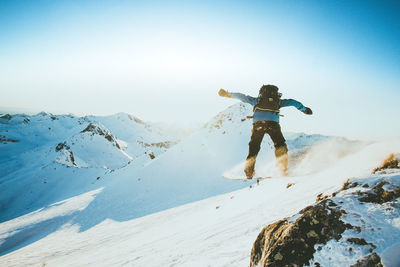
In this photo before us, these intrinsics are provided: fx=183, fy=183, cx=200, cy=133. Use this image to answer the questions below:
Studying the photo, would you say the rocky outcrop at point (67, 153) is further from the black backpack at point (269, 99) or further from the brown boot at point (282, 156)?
the black backpack at point (269, 99)

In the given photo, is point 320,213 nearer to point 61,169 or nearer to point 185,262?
point 185,262

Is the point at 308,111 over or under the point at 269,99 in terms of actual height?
under

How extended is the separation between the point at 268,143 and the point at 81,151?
134 feet

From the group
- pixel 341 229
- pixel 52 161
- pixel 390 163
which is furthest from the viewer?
pixel 52 161

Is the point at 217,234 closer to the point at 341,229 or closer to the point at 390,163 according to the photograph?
the point at 341,229

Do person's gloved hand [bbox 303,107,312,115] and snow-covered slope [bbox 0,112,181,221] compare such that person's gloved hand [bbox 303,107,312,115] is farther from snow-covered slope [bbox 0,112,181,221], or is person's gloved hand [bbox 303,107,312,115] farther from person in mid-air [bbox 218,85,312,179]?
snow-covered slope [bbox 0,112,181,221]

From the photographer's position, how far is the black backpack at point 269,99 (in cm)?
609

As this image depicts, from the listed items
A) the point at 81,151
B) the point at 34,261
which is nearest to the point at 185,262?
the point at 34,261

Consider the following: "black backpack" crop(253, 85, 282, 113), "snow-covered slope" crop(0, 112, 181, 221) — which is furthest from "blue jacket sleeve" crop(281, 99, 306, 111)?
"snow-covered slope" crop(0, 112, 181, 221)

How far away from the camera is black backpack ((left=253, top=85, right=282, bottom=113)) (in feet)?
20.0

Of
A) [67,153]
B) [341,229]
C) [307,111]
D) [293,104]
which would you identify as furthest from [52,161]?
[341,229]

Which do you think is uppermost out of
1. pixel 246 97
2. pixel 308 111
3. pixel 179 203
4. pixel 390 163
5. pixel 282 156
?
pixel 246 97

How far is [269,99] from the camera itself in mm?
6070

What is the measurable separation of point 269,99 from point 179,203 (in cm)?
902
